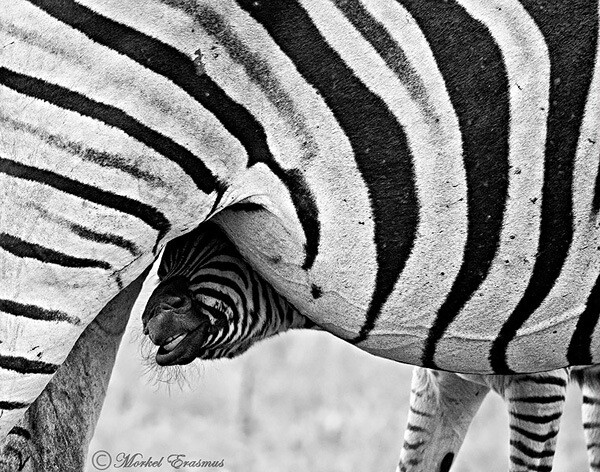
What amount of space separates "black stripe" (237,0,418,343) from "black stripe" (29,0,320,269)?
17 centimetres

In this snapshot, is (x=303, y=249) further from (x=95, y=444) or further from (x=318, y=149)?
(x=95, y=444)

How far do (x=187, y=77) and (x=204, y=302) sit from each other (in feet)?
4.55

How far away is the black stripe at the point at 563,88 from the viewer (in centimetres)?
257

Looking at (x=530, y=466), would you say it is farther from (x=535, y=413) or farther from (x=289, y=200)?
(x=289, y=200)

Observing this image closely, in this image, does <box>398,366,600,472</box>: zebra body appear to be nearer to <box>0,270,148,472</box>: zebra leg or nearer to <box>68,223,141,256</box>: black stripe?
<box>0,270,148,472</box>: zebra leg

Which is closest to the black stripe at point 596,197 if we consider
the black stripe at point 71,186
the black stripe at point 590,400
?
the black stripe at point 71,186

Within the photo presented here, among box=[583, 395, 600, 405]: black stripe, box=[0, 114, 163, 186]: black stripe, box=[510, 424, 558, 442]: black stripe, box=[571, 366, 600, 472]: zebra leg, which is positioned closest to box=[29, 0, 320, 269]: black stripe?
box=[0, 114, 163, 186]: black stripe

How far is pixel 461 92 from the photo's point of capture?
8.34 ft

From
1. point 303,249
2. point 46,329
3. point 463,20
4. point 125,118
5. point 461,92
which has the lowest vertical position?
point 46,329

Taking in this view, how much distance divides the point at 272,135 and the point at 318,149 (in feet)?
0.39

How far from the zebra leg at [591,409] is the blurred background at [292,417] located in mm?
2085

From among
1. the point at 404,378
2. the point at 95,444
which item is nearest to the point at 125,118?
the point at 95,444

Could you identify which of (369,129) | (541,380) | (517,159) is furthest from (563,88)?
(541,380)

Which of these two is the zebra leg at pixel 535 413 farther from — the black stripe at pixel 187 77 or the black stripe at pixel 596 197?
the black stripe at pixel 187 77
